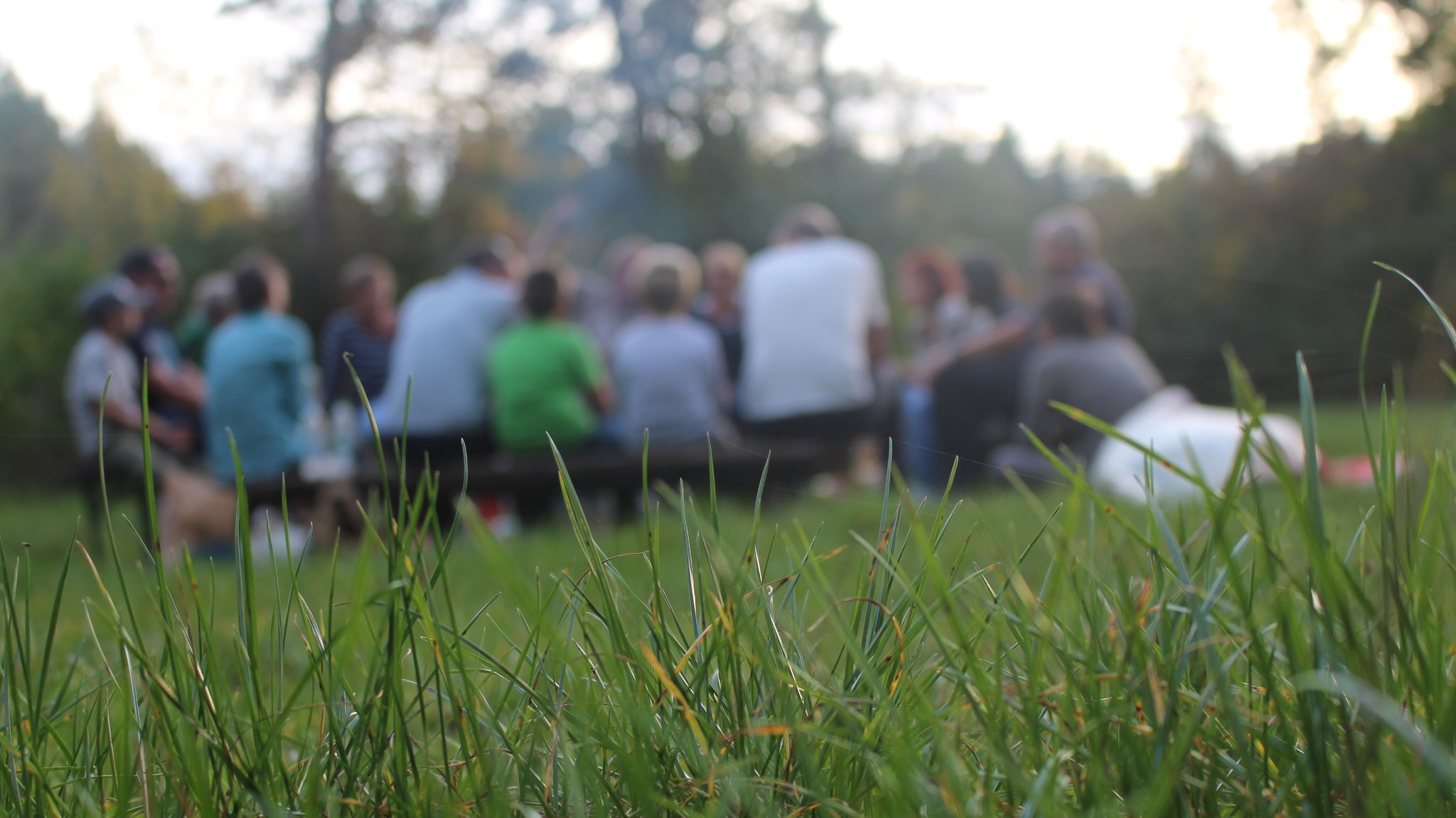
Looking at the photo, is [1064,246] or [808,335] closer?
[808,335]

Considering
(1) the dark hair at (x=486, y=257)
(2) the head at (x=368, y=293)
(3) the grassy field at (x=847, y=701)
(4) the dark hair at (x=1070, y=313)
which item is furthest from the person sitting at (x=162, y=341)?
(3) the grassy field at (x=847, y=701)

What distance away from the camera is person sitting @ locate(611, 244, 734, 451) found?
4609 millimetres

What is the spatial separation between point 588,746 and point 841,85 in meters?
30.1

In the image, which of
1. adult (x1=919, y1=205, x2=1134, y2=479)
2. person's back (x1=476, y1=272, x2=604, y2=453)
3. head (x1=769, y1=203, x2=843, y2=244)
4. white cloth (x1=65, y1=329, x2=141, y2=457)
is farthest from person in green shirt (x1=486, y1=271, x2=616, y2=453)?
adult (x1=919, y1=205, x2=1134, y2=479)

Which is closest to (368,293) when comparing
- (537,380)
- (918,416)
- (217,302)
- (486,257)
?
(486,257)

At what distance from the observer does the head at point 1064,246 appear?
20.5ft

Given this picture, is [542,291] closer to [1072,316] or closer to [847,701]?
[1072,316]

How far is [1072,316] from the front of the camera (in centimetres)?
474

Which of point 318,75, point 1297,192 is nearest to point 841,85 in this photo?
point 1297,192

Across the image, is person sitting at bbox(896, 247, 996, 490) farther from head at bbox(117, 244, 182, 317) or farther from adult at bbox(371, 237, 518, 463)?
head at bbox(117, 244, 182, 317)

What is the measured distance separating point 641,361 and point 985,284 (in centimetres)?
290

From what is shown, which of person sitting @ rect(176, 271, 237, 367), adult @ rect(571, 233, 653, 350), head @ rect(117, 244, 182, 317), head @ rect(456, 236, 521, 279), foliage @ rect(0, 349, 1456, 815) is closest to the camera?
foliage @ rect(0, 349, 1456, 815)

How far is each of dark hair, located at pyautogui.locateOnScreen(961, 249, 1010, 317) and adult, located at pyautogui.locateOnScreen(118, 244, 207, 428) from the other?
4603 mm

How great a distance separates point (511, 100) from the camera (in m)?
10.7
